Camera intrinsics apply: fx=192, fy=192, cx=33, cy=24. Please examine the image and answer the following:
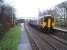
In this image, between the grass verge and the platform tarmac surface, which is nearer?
the grass verge

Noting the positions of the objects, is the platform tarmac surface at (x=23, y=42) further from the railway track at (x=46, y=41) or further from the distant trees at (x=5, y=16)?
the distant trees at (x=5, y=16)

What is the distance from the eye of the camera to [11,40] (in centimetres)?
276

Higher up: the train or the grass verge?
the train

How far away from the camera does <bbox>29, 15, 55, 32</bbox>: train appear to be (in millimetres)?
2664

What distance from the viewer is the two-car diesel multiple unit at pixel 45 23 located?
2664mm

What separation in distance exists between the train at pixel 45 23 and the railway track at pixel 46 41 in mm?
118

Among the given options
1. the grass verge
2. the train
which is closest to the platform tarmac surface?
the grass verge

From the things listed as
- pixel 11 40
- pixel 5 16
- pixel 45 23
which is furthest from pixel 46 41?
pixel 5 16

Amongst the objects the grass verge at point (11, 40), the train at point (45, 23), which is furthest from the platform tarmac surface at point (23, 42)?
the train at point (45, 23)

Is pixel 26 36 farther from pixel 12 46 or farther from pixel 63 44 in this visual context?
pixel 63 44

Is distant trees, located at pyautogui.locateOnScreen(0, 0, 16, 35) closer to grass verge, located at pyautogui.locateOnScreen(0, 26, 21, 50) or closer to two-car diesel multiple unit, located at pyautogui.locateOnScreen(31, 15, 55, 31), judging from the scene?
grass verge, located at pyautogui.locateOnScreen(0, 26, 21, 50)

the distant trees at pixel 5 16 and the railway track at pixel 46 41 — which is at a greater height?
the distant trees at pixel 5 16

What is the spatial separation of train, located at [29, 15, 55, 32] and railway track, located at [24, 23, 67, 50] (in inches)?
4.7

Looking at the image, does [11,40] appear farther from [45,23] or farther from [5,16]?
[45,23]
